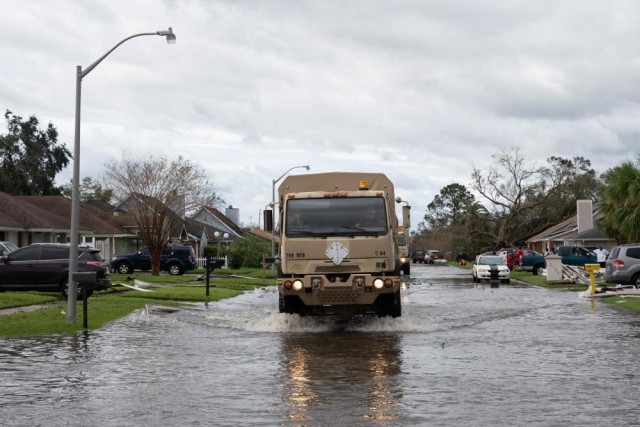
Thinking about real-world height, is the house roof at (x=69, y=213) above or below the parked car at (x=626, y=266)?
above

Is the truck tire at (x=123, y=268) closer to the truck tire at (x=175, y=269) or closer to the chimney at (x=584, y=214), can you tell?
the truck tire at (x=175, y=269)

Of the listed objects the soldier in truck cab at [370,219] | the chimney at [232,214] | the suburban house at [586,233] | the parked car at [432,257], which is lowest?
the soldier in truck cab at [370,219]

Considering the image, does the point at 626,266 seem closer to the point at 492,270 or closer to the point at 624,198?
the point at 624,198

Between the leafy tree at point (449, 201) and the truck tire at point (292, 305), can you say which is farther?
the leafy tree at point (449, 201)

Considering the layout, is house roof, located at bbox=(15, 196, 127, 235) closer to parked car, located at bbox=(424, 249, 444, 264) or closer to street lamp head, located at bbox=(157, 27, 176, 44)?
street lamp head, located at bbox=(157, 27, 176, 44)

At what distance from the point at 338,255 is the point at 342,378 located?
250 inches

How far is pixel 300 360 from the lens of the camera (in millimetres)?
13820

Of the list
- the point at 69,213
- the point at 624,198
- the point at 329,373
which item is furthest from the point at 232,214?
the point at 329,373

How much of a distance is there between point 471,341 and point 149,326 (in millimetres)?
7500

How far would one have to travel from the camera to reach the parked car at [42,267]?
90.0ft

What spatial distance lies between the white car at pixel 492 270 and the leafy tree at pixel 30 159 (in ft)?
155

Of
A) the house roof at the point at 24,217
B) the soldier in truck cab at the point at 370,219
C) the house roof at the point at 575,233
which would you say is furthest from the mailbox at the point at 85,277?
the house roof at the point at 575,233

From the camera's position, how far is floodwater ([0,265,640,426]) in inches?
363

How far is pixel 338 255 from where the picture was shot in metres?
18.0
